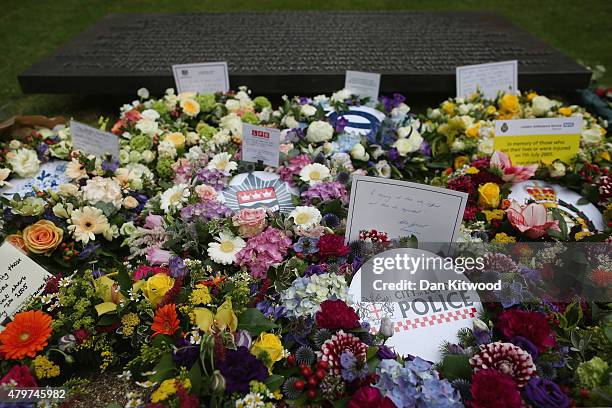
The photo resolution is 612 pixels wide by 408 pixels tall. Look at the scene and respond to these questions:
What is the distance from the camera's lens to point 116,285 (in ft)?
5.30

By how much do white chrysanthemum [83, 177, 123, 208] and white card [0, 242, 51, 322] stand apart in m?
0.45

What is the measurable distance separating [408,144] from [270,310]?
54.2 inches

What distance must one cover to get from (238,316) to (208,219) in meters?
0.61

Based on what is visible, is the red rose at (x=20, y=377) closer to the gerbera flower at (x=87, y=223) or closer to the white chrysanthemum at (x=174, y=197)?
the gerbera flower at (x=87, y=223)

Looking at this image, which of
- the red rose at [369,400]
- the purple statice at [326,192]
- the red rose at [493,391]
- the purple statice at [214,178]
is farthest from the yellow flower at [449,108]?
the red rose at [369,400]

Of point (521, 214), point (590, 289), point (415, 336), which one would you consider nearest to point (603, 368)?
point (590, 289)

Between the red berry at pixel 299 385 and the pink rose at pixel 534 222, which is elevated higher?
the pink rose at pixel 534 222

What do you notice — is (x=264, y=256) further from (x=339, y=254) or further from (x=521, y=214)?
(x=521, y=214)

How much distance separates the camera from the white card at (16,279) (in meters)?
1.65

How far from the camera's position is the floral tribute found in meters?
1.31

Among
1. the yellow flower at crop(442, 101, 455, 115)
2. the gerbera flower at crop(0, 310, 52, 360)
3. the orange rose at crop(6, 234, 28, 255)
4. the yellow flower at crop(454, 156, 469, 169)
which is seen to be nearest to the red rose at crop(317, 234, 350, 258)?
the gerbera flower at crop(0, 310, 52, 360)

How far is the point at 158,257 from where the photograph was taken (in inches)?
72.2

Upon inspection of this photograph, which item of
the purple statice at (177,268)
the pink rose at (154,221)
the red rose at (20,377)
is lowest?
the red rose at (20,377)

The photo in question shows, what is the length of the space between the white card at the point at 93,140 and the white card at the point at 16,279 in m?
0.80
